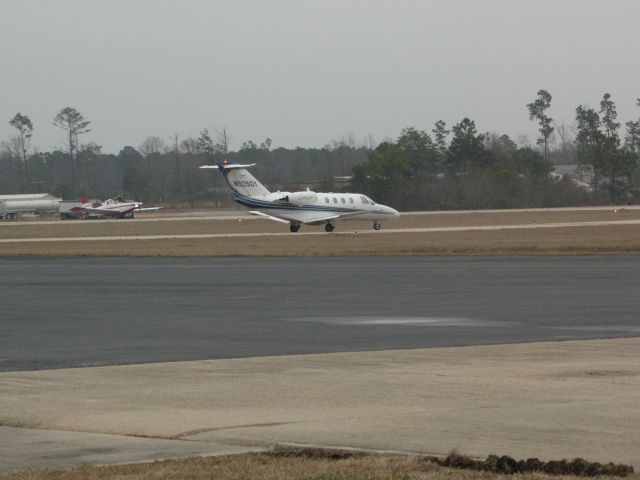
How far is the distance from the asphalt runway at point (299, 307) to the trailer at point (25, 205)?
95908 millimetres

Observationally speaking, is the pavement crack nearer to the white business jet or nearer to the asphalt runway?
the asphalt runway

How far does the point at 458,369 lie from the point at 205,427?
442cm

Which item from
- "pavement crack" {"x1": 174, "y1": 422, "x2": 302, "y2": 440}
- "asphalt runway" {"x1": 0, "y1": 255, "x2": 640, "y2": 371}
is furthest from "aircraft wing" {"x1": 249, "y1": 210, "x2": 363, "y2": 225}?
"pavement crack" {"x1": 174, "y1": 422, "x2": 302, "y2": 440}

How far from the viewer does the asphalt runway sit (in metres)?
17.3

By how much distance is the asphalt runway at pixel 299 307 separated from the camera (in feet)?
56.7

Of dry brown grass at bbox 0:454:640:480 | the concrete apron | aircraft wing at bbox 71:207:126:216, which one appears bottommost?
aircraft wing at bbox 71:207:126:216

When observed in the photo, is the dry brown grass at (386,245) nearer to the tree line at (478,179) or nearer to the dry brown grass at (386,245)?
the dry brown grass at (386,245)

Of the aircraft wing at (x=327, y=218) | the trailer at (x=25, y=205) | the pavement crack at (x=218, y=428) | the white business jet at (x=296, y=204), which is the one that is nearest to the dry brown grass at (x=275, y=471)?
the pavement crack at (x=218, y=428)

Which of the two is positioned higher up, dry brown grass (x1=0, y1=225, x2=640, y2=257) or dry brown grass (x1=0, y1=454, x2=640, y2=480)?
dry brown grass (x1=0, y1=454, x2=640, y2=480)

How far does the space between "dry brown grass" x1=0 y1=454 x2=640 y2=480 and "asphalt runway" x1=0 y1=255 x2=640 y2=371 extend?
6.56 meters

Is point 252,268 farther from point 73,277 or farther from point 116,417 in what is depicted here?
point 116,417

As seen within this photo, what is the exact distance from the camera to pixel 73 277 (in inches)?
1341

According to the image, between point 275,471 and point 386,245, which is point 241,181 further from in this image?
point 275,471

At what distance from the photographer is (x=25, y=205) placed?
5231 inches
